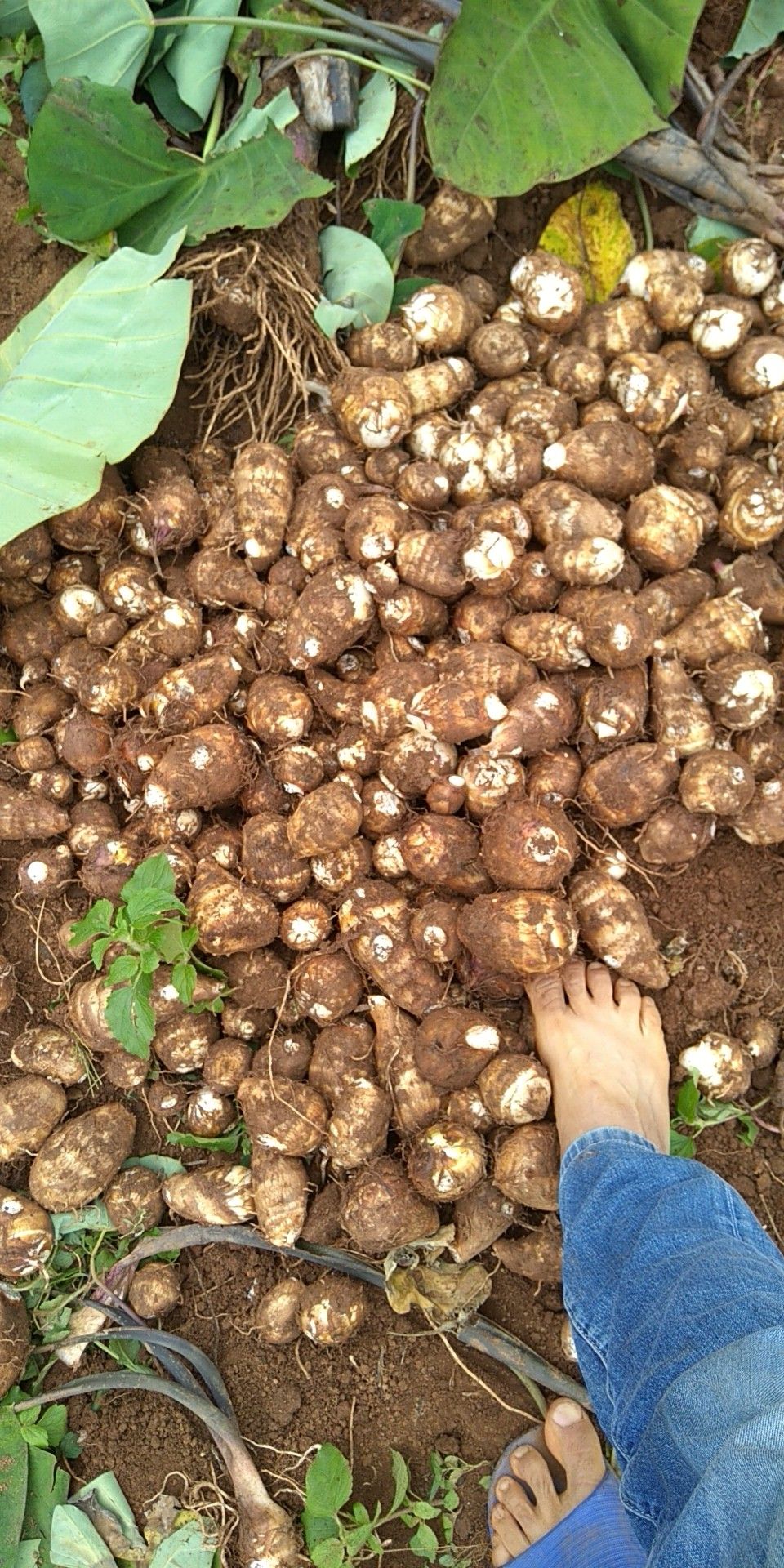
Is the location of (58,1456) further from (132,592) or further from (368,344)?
(368,344)

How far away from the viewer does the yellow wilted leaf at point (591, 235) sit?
8.57 ft

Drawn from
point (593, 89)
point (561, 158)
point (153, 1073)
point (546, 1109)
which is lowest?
point (153, 1073)

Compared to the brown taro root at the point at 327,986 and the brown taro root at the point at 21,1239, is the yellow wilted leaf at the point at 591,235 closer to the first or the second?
the brown taro root at the point at 327,986

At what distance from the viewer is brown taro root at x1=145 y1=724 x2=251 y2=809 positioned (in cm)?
221

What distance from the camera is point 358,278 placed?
2.47m

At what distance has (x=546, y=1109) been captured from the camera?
2.18 m

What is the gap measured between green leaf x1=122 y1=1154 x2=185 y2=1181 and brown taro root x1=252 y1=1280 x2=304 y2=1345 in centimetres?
35

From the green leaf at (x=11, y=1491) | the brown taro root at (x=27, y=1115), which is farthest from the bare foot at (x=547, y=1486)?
the brown taro root at (x=27, y=1115)

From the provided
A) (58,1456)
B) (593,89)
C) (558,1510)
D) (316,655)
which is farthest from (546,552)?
(58,1456)

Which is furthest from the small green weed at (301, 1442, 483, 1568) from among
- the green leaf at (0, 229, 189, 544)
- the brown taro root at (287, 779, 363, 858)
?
the green leaf at (0, 229, 189, 544)

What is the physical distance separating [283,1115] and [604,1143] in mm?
711

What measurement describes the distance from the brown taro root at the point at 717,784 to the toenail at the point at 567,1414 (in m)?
1.36

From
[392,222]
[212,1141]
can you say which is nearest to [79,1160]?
[212,1141]

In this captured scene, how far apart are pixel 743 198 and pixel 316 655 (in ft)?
5.43
